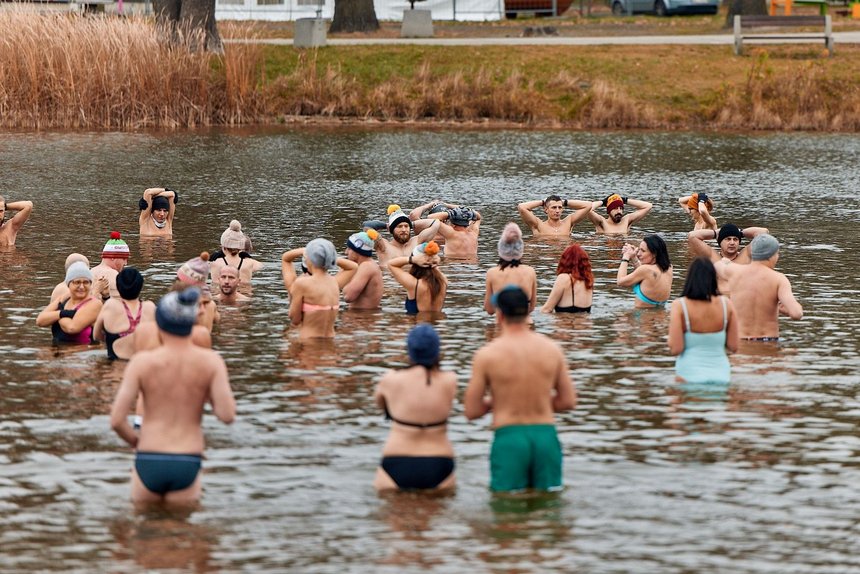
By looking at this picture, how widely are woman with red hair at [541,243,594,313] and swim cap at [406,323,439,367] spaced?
29.0 feet

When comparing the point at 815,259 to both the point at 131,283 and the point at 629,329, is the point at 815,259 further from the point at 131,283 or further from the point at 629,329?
the point at 131,283

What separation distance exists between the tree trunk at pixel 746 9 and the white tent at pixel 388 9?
1264 cm

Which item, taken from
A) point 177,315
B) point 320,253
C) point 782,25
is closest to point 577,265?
point 320,253

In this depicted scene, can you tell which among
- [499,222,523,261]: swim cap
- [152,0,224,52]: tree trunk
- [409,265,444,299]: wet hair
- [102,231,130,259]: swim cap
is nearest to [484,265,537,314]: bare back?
[499,222,523,261]: swim cap

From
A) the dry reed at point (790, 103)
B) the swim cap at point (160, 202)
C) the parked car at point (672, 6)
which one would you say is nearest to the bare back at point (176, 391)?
the swim cap at point (160, 202)

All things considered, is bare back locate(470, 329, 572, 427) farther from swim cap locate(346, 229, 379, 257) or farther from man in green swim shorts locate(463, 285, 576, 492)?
swim cap locate(346, 229, 379, 257)

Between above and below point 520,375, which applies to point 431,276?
below

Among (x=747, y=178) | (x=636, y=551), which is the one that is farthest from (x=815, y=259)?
(x=636, y=551)

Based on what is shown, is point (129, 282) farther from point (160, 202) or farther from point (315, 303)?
point (160, 202)

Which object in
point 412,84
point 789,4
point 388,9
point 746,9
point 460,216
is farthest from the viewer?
point 388,9

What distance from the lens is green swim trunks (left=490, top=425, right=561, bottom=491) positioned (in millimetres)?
11812

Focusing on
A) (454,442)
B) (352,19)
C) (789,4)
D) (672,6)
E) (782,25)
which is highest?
(672,6)

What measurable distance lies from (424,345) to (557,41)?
147 feet

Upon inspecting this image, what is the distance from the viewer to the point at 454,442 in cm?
1414
